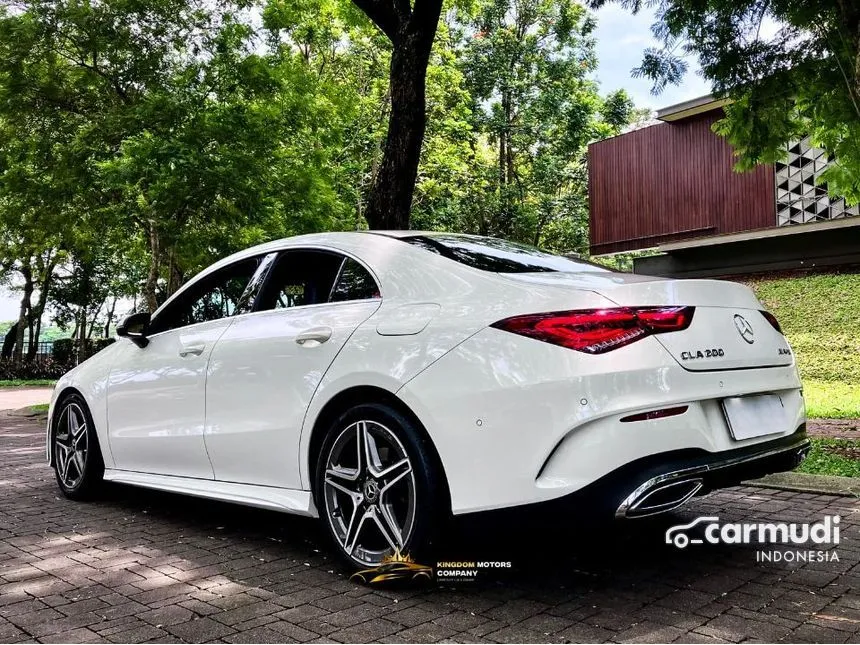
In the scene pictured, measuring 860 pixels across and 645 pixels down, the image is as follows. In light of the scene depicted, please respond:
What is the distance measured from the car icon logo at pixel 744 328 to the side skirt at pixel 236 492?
83.7 inches

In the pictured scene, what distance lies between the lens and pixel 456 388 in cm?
328

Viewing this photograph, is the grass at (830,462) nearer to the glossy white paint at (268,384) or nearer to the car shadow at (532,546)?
the car shadow at (532,546)

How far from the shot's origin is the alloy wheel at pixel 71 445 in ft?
18.5

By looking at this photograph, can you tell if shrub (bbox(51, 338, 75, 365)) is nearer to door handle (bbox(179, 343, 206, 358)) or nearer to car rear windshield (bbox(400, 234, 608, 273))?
door handle (bbox(179, 343, 206, 358))

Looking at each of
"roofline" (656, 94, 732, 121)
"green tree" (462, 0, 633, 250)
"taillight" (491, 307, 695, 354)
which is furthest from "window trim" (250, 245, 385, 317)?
"green tree" (462, 0, 633, 250)

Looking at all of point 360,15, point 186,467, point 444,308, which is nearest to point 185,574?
point 186,467

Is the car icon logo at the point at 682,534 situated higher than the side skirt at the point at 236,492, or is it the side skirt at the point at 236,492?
the side skirt at the point at 236,492

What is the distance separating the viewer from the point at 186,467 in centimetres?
468

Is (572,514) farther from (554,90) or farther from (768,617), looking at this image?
(554,90)

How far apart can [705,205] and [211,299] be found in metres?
18.5

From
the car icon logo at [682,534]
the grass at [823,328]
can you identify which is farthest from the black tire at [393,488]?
the grass at [823,328]

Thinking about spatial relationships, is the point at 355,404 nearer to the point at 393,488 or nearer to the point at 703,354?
the point at 393,488

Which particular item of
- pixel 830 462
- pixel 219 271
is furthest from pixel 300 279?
pixel 830 462

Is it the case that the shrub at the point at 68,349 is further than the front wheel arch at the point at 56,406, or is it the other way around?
the shrub at the point at 68,349
